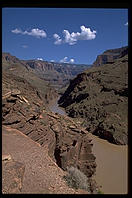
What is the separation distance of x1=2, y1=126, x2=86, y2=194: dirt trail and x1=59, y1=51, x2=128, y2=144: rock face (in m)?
18.0

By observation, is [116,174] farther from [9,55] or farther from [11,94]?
[9,55]

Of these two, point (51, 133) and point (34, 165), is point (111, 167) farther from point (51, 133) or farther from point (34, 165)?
point (34, 165)

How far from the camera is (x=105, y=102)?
116ft

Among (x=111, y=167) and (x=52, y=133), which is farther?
(x=111, y=167)

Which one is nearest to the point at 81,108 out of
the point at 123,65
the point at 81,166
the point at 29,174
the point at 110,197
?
the point at 123,65

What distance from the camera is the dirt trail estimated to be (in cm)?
560

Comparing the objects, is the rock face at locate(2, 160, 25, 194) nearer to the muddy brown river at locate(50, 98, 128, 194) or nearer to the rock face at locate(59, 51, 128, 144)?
the muddy brown river at locate(50, 98, 128, 194)

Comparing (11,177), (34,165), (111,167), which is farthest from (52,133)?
(111,167)

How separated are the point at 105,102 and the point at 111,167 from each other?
17.9 m

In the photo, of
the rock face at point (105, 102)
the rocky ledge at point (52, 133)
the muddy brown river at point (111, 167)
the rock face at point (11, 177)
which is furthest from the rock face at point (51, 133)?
the rock face at point (105, 102)

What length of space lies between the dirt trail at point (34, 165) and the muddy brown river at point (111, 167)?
6.87 m

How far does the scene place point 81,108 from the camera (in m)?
38.7

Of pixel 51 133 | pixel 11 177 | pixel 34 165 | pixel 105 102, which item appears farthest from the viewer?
pixel 105 102
